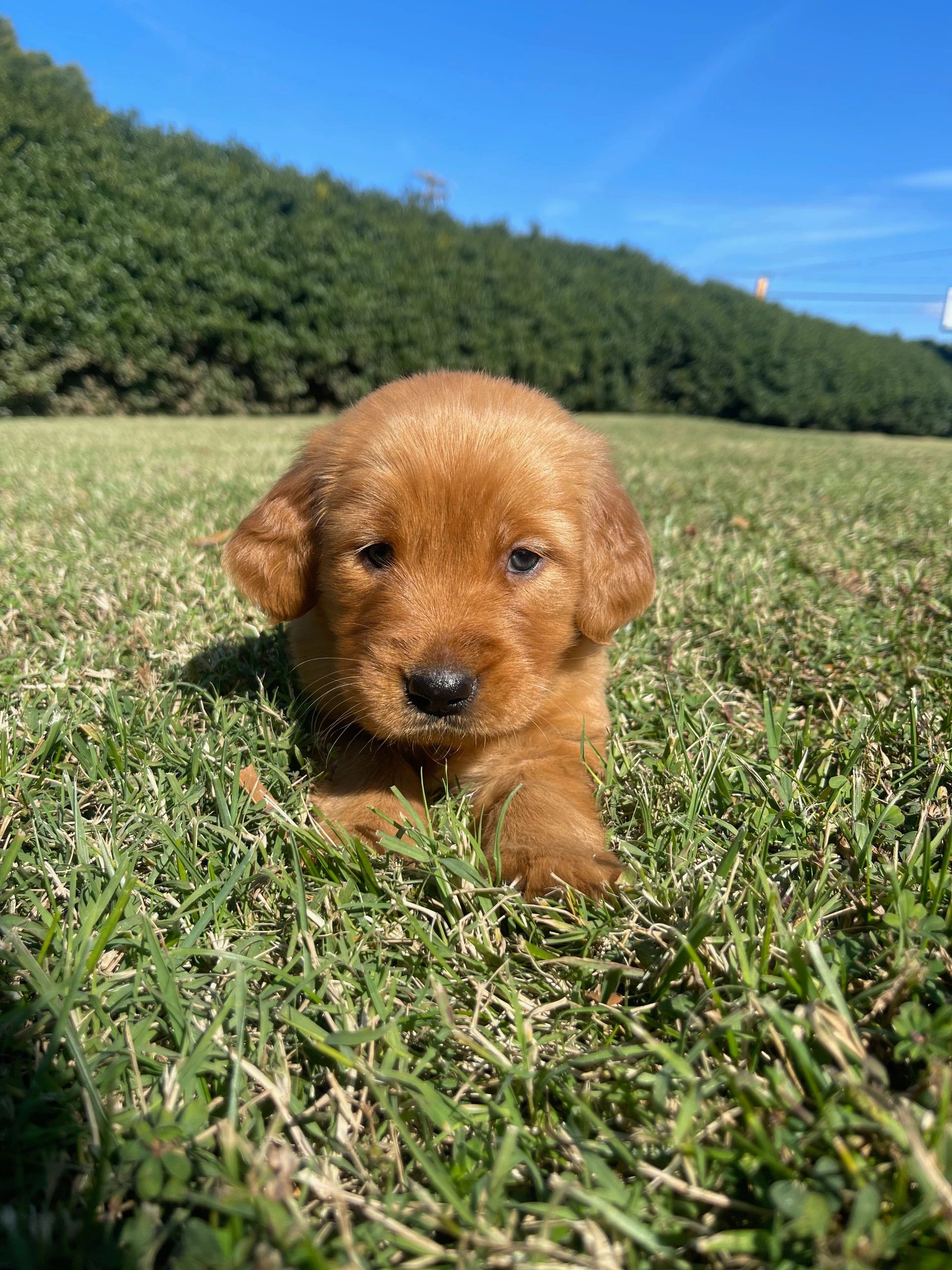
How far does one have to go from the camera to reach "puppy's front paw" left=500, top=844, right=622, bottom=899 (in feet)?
5.07

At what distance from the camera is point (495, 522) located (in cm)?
204

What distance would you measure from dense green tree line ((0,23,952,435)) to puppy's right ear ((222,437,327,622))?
13.5m

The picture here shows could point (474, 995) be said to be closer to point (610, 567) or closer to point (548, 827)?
point (548, 827)

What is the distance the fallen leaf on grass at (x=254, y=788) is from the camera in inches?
69.5

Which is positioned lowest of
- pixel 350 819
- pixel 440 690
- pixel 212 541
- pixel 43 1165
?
Result: pixel 43 1165

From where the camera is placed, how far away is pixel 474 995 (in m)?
1.32

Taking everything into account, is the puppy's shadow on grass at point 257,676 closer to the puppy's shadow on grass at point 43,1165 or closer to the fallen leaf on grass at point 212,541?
the puppy's shadow on grass at point 43,1165

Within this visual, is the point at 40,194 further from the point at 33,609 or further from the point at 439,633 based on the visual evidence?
the point at 439,633

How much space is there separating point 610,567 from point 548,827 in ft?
2.97

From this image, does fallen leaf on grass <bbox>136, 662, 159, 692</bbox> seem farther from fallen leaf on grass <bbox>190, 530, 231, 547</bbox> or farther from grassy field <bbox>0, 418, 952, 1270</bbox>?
fallen leaf on grass <bbox>190, 530, 231, 547</bbox>

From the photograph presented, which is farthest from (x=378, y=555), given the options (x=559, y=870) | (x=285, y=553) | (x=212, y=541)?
(x=212, y=541)

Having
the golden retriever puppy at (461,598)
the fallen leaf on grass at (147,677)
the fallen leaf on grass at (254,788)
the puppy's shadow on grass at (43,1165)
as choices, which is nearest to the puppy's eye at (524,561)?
the golden retriever puppy at (461,598)

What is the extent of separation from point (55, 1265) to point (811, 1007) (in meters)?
1.00

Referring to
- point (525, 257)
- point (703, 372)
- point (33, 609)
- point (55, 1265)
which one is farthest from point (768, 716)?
Answer: point (703, 372)
